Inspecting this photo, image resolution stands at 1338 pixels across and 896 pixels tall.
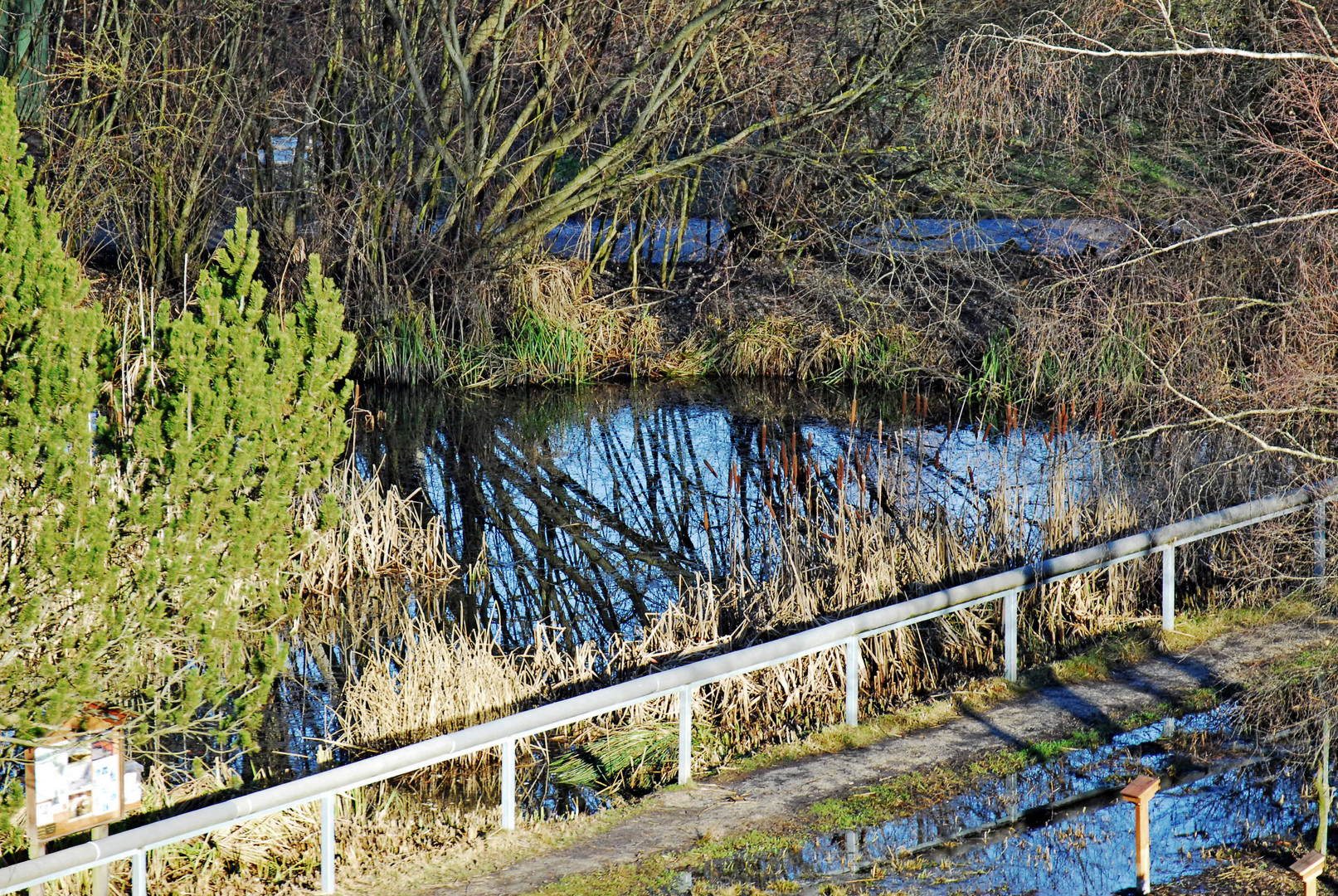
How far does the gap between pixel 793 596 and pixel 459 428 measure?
7606 mm

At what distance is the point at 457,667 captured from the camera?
677cm

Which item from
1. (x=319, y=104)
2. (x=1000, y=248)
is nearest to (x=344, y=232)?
(x=319, y=104)

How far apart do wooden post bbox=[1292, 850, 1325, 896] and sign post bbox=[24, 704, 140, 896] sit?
3918 mm

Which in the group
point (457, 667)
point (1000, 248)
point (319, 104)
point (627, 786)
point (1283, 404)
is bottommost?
point (627, 786)

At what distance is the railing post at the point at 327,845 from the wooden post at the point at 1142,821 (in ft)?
9.20

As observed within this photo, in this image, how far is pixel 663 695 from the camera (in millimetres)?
6371

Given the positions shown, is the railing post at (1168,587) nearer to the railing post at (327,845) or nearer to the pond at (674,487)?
the pond at (674,487)

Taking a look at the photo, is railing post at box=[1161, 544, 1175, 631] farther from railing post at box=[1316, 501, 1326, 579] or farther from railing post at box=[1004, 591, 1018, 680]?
railing post at box=[1004, 591, 1018, 680]

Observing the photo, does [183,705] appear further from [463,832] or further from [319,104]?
[319,104]

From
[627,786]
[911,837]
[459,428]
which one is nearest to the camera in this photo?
[911,837]

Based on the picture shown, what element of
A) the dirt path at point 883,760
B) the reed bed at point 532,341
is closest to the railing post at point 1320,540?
the dirt path at point 883,760

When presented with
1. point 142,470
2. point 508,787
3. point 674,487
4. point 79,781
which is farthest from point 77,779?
point 674,487

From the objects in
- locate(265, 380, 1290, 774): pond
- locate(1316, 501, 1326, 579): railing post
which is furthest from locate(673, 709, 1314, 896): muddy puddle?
locate(265, 380, 1290, 774): pond

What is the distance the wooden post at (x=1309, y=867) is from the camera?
459 centimetres
